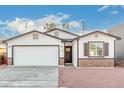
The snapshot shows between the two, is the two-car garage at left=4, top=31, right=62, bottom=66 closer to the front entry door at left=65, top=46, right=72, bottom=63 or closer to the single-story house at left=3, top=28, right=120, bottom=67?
the single-story house at left=3, top=28, right=120, bottom=67

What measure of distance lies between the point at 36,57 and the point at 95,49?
15.7 ft

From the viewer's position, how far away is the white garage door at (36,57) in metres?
22.6

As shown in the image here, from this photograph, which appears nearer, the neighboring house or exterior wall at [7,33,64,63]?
exterior wall at [7,33,64,63]

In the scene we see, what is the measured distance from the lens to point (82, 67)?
21094 millimetres

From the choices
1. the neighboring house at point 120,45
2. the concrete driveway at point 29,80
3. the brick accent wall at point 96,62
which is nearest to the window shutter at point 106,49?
the brick accent wall at point 96,62

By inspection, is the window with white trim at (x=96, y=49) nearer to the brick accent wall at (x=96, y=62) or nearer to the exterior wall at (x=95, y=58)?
the exterior wall at (x=95, y=58)

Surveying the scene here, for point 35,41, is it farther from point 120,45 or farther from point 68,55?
point 120,45

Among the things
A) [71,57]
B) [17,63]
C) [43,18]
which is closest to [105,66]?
[71,57]

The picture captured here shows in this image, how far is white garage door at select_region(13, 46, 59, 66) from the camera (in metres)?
22.6

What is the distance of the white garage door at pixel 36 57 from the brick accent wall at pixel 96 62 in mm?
2369

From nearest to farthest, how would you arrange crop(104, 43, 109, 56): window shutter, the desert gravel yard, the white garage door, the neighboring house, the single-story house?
1. the desert gravel yard
2. the single-story house
3. crop(104, 43, 109, 56): window shutter
4. the white garage door
5. the neighboring house

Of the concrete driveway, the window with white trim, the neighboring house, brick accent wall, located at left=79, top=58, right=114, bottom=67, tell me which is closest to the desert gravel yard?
the concrete driveway

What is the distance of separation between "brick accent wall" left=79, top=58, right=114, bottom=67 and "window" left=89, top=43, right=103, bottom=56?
48 cm

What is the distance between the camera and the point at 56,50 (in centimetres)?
2280
